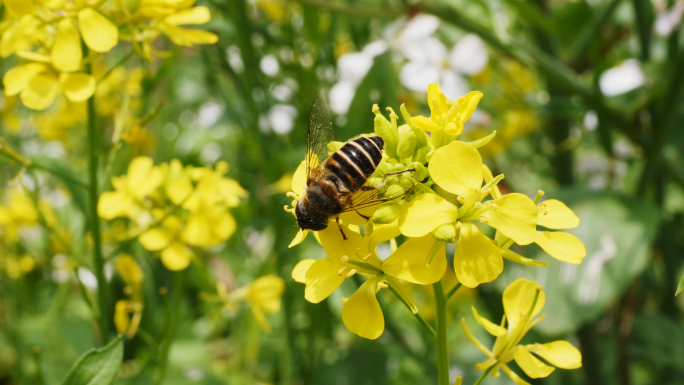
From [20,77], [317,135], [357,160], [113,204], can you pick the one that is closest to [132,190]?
[113,204]

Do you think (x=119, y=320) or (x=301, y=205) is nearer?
(x=301, y=205)

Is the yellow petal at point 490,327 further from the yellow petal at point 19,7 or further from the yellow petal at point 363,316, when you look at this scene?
the yellow petal at point 19,7

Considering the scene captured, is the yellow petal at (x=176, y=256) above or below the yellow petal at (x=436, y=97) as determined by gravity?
below

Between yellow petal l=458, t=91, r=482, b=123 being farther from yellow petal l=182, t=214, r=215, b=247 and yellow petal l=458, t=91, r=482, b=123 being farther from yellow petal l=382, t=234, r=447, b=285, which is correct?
yellow petal l=182, t=214, r=215, b=247

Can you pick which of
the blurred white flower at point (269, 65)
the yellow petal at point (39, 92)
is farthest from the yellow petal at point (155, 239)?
the blurred white flower at point (269, 65)

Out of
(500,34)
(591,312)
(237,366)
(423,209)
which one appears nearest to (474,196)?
(423,209)

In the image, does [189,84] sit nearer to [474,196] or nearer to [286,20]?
[286,20]

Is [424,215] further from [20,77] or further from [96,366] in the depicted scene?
[20,77]
